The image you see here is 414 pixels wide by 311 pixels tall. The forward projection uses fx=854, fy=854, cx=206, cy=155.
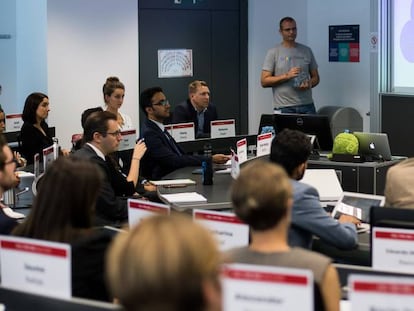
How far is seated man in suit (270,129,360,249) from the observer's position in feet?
12.3

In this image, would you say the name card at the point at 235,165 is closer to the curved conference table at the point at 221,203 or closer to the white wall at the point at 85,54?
the curved conference table at the point at 221,203

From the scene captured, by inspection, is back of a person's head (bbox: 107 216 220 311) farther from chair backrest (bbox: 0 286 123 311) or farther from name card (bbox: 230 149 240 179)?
name card (bbox: 230 149 240 179)

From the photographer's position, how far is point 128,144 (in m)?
7.16

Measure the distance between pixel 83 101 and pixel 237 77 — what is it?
2.32 metres

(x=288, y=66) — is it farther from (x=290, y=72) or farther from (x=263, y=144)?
(x=263, y=144)

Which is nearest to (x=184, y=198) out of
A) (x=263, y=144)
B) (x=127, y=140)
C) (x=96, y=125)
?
(x=96, y=125)

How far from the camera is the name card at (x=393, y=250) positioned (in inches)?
125

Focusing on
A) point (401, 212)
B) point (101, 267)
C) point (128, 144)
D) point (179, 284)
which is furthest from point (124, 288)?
point (128, 144)

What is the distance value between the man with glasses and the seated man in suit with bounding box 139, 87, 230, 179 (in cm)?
277

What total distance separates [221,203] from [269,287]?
9.74ft

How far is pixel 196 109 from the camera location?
8461mm

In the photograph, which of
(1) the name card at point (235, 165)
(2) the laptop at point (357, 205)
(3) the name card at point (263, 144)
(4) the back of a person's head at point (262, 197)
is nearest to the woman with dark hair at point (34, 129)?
(3) the name card at point (263, 144)

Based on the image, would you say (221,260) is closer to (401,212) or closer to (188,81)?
(401,212)

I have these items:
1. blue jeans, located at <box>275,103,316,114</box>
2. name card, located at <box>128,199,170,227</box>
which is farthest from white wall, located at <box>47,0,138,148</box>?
name card, located at <box>128,199,170,227</box>
